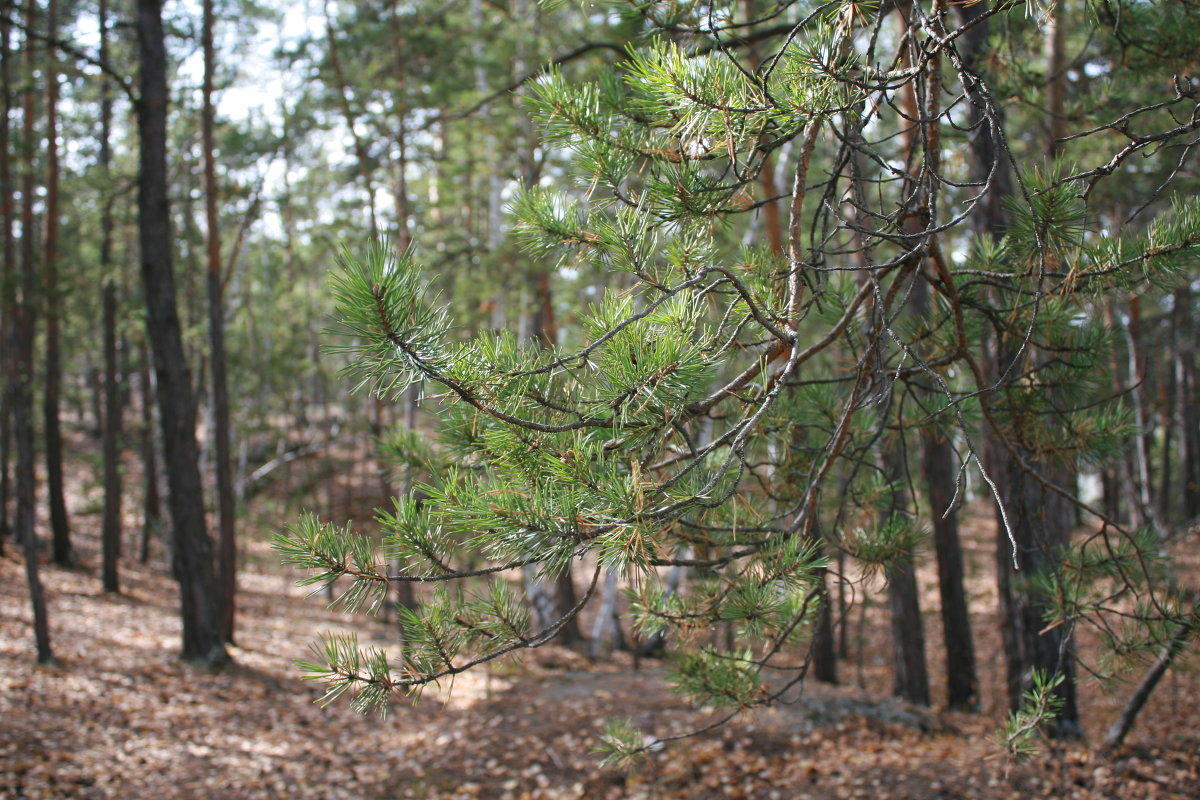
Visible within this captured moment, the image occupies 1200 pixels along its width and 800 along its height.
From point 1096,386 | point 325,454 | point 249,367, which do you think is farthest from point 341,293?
point 325,454

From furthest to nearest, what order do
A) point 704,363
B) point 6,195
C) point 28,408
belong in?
point 28,408 → point 6,195 → point 704,363

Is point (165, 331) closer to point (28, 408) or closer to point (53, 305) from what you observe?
point (28, 408)

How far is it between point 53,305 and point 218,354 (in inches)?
94.5

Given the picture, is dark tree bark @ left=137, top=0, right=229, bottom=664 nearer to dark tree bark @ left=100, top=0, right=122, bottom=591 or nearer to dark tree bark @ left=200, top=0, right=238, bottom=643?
dark tree bark @ left=200, top=0, right=238, bottom=643

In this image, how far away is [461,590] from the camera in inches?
70.6

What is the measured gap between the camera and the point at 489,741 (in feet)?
19.9

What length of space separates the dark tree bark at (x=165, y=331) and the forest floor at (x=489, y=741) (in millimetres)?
1094

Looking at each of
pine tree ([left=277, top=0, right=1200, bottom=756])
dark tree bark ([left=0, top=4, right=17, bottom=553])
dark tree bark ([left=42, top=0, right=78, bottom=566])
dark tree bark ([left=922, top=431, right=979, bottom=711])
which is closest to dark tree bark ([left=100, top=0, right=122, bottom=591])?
dark tree bark ([left=42, top=0, right=78, bottom=566])

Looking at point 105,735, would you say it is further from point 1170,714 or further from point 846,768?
point 1170,714

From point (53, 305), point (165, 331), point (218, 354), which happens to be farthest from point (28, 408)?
point (165, 331)

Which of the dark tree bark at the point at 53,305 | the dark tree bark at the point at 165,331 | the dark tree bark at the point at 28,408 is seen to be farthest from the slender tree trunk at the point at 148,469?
the dark tree bark at the point at 165,331

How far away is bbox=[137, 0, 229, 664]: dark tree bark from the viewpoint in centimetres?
732

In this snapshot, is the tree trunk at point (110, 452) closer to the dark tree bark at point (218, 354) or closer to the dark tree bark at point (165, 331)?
the dark tree bark at point (218, 354)

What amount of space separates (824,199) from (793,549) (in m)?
0.88
